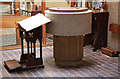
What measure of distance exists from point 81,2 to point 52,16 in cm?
242

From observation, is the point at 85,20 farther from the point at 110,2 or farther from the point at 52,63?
the point at 110,2

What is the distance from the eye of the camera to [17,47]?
642 cm

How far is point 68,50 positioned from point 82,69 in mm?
498

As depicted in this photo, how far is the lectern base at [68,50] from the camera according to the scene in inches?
195

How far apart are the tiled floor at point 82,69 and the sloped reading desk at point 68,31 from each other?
0.23 metres

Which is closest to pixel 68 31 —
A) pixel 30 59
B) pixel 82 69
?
pixel 82 69

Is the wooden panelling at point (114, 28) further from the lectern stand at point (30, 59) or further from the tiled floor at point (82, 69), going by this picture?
the lectern stand at point (30, 59)

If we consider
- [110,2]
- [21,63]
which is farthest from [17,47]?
[110,2]

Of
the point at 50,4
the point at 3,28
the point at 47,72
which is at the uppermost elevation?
the point at 50,4

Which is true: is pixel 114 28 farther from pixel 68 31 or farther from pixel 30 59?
pixel 30 59

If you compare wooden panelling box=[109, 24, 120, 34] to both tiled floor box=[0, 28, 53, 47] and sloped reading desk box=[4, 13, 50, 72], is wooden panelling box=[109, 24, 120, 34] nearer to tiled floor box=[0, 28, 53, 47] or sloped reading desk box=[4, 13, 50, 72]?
tiled floor box=[0, 28, 53, 47]

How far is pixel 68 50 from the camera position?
498 cm

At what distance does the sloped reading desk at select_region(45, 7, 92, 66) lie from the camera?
473cm

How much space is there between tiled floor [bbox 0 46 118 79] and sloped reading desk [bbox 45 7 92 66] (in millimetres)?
226
